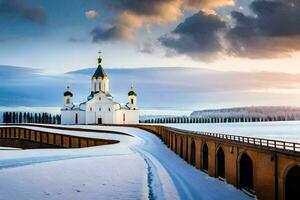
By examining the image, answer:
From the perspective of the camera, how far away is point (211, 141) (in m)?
36.6

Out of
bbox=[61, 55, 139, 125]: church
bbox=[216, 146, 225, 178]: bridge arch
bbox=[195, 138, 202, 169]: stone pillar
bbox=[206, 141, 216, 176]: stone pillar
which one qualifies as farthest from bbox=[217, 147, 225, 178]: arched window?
bbox=[61, 55, 139, 125]: church

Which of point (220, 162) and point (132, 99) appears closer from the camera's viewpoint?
point (220, 162)

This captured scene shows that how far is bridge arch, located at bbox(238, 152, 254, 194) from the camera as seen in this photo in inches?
1150

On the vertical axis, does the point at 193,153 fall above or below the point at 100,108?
below

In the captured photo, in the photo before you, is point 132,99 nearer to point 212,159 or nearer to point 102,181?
point 212,159

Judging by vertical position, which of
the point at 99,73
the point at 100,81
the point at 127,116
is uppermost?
the point at 99,73

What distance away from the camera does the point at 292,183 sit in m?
22.8

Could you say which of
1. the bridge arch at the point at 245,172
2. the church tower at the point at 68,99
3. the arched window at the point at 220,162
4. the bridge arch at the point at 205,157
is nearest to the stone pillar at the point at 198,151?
the bridge arch at the point at 205,157

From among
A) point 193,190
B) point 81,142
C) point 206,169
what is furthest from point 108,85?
point 193,190

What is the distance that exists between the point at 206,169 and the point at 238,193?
1153 centimetres

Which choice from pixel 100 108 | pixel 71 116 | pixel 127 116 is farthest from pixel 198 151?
pixel 71 116

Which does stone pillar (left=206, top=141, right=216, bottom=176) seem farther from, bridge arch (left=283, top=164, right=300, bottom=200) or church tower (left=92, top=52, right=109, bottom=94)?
church tower (left=92, top=52, right=109, bottom=94)

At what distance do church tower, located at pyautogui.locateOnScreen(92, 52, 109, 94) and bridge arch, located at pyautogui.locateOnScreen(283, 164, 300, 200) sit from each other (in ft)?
296

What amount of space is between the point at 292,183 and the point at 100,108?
85.0 m
